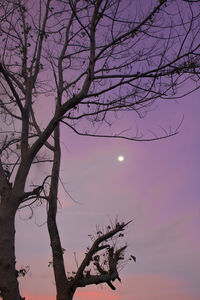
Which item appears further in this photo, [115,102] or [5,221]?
[115,102]

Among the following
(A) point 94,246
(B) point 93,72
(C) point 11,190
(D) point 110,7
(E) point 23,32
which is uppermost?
(E) point 23,32

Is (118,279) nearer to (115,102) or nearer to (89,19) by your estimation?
(115,102)

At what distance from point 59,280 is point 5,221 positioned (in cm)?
265

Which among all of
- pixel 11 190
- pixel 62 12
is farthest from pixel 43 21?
pixel 11 190

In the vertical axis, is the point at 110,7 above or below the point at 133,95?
above

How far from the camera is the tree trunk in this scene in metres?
6.07

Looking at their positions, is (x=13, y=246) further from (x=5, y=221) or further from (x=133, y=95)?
(x=133, y=95)

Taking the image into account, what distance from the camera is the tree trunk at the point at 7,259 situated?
607cm

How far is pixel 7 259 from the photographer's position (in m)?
6.09

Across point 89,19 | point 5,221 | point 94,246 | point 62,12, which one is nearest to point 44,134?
point 5,221

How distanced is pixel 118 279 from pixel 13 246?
324cm

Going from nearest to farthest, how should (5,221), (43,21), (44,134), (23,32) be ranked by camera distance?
(5,221) → (44,134) → (23,32) → (43,21)

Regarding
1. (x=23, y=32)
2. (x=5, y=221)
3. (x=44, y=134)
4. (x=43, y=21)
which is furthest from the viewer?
(x=43, y=21)

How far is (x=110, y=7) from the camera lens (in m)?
6.95
